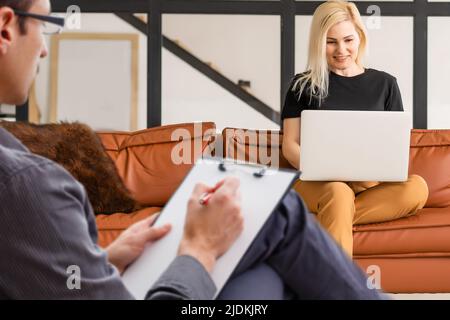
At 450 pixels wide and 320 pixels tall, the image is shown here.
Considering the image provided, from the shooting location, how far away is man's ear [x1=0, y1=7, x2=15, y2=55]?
2.66 feet

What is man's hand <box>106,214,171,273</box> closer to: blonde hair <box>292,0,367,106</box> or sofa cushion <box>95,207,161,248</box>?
sofa cushion <box>95,207,161,248</box>

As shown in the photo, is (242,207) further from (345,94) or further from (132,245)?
(345,94)

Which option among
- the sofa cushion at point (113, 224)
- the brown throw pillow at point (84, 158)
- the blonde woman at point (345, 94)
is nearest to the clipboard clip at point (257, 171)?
the sofa cushion at point (113, 224)

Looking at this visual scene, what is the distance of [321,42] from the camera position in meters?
2.94

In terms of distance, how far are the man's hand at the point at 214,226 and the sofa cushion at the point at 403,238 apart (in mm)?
1758

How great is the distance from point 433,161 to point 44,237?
8.68ft

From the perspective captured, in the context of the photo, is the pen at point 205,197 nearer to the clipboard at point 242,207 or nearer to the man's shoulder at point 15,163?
the clipboard at point 242,207

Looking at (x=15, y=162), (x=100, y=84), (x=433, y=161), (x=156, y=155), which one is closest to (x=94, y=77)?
(x=100, y=84)

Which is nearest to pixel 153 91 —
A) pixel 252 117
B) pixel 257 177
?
pixel 252 117

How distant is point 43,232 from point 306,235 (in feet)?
1.32

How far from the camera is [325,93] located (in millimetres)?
2990

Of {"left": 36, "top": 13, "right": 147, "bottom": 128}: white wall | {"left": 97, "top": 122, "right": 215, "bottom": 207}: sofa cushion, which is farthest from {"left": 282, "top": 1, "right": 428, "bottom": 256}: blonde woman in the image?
{"left": 36, "top": 13, "right": 147, "bottom": 128}: white wall
